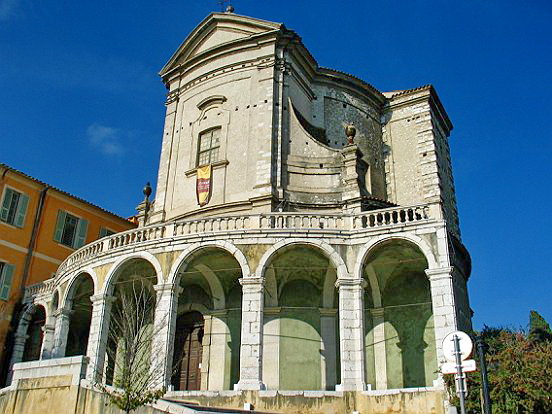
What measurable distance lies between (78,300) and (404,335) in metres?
12.9

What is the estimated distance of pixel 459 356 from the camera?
8.37 m

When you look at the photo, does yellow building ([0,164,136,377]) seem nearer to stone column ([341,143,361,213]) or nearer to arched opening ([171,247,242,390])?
arched opening ([171,247,242,390])

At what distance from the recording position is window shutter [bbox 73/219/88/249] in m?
29.1

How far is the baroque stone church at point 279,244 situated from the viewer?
18.0 metres

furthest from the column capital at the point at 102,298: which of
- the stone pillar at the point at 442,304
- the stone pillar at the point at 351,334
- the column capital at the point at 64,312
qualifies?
the stone pillar at the point at 442,304

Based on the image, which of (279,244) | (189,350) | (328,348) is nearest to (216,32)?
(279,244)

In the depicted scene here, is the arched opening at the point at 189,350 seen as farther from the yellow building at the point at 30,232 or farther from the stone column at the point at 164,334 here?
the yellow building at the point at 30,232

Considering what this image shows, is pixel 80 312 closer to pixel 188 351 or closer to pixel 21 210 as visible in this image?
pixel 21 210

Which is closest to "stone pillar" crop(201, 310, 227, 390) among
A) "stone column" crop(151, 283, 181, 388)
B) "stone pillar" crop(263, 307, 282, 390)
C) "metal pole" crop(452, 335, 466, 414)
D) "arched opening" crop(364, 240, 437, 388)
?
"stone pillar" crop(263, 307, 282, 390)

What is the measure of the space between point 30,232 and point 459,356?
23249 millimetres

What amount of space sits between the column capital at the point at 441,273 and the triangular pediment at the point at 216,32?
13.4 m

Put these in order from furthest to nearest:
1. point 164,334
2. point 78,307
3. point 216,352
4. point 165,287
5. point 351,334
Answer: point 78,307 → point 216,352 → point 165,287 → point 164,334 → point 351,334

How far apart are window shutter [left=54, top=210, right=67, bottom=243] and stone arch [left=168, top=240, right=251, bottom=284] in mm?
11339

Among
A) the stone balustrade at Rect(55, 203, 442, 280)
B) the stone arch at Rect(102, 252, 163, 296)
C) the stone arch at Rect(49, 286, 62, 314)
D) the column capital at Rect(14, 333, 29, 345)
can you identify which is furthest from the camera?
the column capital at Rect(14, 333, 29, 345)
